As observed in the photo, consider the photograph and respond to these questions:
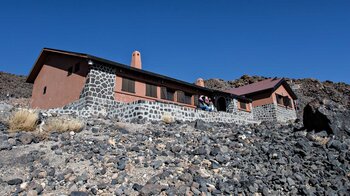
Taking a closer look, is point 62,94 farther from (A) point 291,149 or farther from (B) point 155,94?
(A) point 291,149

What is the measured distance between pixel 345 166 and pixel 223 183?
3.92m

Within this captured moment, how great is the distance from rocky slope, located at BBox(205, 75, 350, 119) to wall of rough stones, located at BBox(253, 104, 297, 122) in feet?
33.6

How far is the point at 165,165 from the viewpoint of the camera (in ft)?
18.9

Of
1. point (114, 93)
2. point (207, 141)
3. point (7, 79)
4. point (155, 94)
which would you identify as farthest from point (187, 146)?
point (7, 79)

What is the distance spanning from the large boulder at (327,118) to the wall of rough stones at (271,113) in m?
17.4

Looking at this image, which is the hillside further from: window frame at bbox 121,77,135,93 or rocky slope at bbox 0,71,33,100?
rocky slope at bbox 0,71,33,100

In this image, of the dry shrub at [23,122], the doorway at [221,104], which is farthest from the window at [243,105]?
the dry shrub at [23,122]

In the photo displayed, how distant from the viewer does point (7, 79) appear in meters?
36.2

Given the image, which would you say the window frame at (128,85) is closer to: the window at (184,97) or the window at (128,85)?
the window at (128,85)

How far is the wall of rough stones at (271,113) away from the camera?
2711 cm

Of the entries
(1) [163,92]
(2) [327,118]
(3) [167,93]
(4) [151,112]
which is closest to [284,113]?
(3) [167,93]

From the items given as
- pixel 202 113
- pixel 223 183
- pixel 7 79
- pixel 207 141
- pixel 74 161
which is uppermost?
pixel 7 79

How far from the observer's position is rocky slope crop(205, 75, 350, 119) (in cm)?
4088

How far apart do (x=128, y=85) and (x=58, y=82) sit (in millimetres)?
5484
